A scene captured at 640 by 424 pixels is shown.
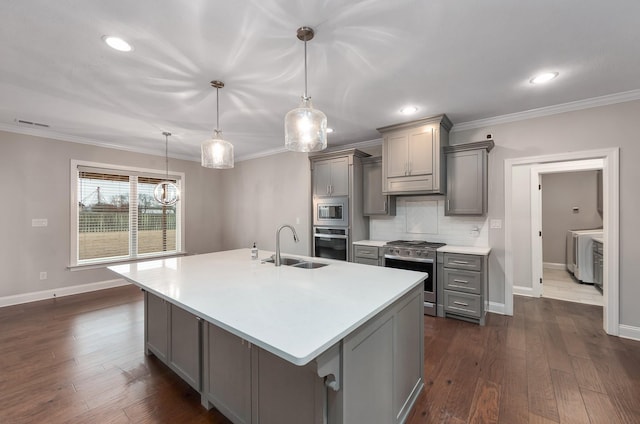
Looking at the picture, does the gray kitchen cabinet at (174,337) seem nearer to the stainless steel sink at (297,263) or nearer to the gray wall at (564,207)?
the stainless steel sink at (297,263)

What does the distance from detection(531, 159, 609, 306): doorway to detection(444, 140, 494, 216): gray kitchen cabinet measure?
146cm

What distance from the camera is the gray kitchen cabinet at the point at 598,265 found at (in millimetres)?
4312

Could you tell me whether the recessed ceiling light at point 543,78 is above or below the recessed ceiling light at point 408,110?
above

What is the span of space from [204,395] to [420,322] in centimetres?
159

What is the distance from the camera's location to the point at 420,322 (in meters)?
1.96

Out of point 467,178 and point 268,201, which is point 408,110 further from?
point 268,201

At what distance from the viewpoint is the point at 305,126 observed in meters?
1.83

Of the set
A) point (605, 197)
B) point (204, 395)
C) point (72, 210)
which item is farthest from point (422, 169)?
point (72, 210)

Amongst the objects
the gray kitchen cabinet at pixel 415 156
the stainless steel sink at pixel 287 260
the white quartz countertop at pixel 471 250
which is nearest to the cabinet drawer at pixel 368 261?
the white quartz countertop at pixel 471 250

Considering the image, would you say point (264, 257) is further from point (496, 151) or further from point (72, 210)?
point (72, 210)

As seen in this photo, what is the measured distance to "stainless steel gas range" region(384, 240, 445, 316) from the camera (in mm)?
3414

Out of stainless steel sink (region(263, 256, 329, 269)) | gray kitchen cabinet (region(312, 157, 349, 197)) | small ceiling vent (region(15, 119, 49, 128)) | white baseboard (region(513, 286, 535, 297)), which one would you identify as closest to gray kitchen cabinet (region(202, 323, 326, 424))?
stainless steel sink (region(263, 256, 329, 269))

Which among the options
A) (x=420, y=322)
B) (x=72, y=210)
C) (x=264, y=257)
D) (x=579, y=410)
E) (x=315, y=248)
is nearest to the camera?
(x=579, y=410)

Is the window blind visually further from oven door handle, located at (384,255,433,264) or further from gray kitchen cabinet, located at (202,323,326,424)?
oven door handle, located at (384,255,433,264)
